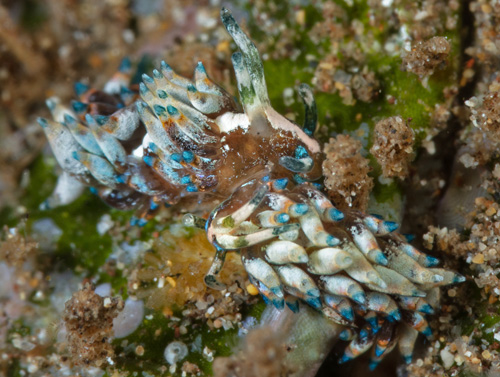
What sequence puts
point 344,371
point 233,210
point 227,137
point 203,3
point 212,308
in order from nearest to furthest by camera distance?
point 233,210 < point 227,137 < point 212,308 < point 344,371 < point 203,3

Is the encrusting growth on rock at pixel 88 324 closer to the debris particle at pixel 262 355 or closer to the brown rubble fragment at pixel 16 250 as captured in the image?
the brown rubble fragment at pixel 16 250

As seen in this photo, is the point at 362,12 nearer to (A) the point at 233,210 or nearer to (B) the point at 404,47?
(B) the point at 404,47

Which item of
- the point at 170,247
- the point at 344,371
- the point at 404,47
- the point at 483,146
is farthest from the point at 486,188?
the point at 170,247

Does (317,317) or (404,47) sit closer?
(317,317)

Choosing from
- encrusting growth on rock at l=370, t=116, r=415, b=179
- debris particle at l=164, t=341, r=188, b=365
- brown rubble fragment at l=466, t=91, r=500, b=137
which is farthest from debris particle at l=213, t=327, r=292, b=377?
brown rubble fragment at l=466, t=91, r=500, b=137

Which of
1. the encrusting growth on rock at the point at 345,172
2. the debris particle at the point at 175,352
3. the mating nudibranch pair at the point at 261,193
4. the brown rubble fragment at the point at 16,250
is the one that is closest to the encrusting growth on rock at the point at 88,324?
the debris particle at the point at 175,352

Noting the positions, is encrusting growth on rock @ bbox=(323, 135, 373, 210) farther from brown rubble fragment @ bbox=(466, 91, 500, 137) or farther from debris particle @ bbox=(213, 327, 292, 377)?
debris particle @ bbox=(213, 327, 292, 377)

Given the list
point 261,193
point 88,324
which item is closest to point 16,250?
point 88,324
